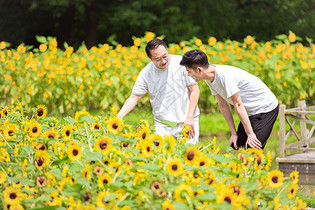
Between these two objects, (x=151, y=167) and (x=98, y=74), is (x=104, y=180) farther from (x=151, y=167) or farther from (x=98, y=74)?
(x=98, y=74)

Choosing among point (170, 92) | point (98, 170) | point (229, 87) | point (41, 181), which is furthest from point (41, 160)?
point (170, 92)

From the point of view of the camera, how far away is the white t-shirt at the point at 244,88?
3.91 m

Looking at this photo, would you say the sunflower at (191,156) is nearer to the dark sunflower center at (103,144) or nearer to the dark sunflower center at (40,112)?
the dark sunflower center at (103,144)

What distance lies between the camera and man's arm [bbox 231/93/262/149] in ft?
12.9

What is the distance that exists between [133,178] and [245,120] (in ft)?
5.08

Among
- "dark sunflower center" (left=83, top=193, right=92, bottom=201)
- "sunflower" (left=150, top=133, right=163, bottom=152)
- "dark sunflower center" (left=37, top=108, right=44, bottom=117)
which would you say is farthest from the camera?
"dark sunflower center" (left=37, top=108, right=44, bottom=117)

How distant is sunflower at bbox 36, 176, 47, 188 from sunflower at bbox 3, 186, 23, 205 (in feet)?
0.46

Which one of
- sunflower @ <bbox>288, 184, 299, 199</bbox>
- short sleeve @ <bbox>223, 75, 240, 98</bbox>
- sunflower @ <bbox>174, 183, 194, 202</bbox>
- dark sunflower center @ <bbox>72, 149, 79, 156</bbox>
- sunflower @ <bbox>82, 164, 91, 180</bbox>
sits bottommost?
sunflower @ <bbox>288, 184, 299, 199</bbox>

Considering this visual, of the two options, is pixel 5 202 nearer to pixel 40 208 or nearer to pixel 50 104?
pixel 40 208

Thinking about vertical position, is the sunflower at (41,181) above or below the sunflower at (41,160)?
below

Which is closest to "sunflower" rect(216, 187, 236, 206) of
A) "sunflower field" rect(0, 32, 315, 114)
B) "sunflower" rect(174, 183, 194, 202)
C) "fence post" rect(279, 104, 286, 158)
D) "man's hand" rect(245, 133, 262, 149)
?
"sunflower" rect(174, 183, 194, 202)

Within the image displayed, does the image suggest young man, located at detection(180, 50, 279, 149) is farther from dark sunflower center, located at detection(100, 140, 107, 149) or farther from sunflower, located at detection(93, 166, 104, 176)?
sunflower, located at detection(93, 166, 104, 176)

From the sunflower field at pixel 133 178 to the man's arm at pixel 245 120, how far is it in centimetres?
67

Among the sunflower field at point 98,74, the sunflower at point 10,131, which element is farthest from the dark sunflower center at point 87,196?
the sunflower field at point 98,74
